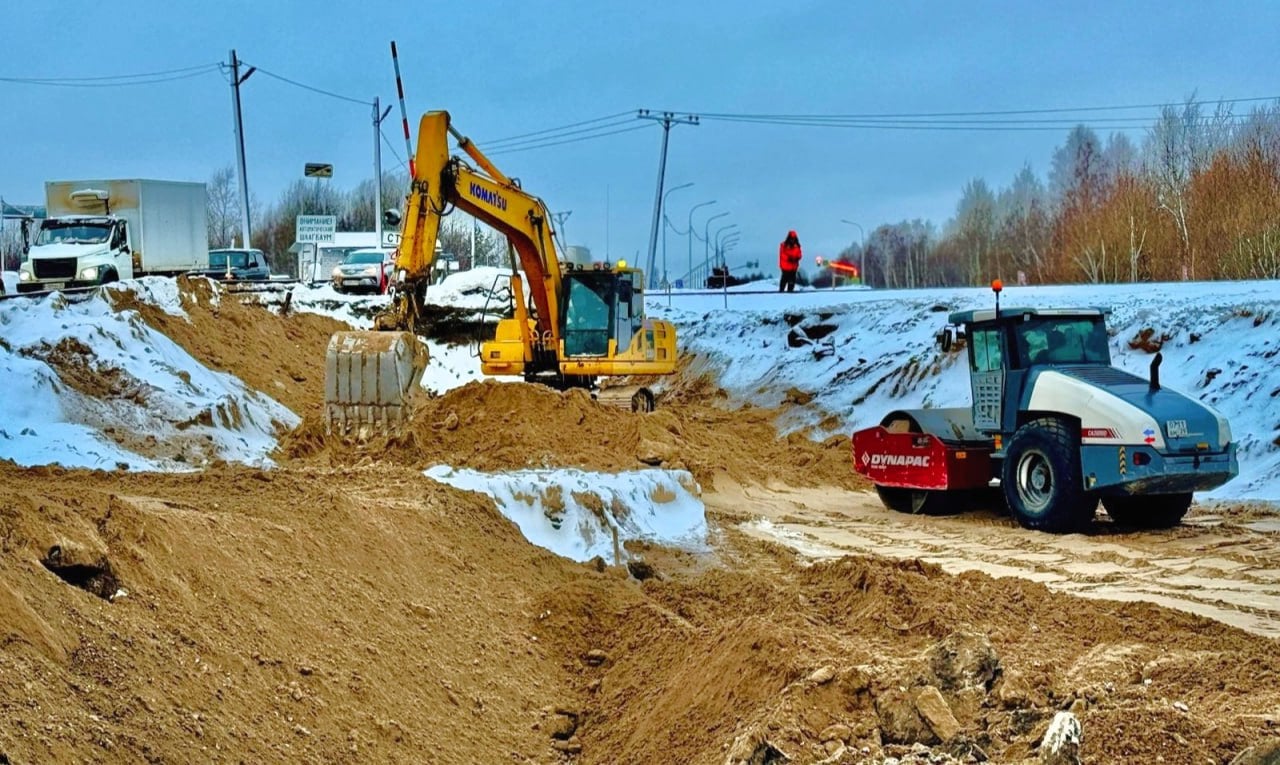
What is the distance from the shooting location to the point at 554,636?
9.70 m

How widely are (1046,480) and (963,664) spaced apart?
833cm

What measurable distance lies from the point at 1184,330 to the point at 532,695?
50.6ft

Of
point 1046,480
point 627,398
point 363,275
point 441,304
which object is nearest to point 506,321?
point 627,398

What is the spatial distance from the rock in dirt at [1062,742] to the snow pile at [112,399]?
11912 millimetres

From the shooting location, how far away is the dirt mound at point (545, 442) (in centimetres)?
1505

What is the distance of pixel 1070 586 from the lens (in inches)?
451

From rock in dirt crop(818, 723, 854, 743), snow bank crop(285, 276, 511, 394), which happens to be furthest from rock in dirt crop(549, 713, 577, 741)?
snow bank crop(285, 276, 511, 394)

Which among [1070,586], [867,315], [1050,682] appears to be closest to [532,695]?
[1050,682]

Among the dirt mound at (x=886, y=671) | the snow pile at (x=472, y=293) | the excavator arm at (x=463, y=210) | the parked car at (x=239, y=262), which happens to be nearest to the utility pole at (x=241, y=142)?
the parked car at (x=239, y=262)

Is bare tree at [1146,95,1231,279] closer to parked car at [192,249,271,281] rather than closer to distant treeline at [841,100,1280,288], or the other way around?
distant treeline at [841,100,1280,288]

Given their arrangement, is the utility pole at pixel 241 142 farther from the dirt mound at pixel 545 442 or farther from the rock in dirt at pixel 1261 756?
the rock in dirt at pixel 1261 756

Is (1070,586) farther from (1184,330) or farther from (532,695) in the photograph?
(1184,330)

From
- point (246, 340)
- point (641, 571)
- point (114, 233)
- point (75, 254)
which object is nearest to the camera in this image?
point (641, 571)

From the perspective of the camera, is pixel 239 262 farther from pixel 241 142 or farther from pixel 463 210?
pixel 463 210
